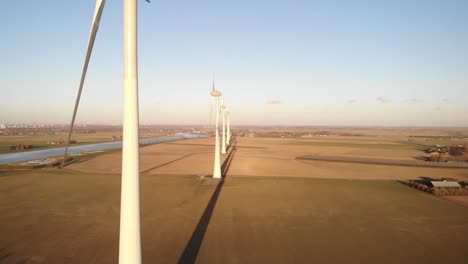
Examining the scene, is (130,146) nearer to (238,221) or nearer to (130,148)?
(130,148)

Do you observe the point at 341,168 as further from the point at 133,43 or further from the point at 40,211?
the point at 133,43

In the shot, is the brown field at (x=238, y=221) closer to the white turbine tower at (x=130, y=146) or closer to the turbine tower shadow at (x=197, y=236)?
the turbine tower shadow at (x=197, y=236)

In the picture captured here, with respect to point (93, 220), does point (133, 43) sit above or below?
above

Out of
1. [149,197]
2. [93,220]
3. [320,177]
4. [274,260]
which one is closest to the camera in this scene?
[274,260]

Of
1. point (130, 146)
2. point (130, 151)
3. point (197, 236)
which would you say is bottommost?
point (197, 236)

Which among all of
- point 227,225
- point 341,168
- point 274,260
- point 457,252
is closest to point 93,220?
point 227,225

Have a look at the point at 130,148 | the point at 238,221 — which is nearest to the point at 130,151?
the point at 130,148

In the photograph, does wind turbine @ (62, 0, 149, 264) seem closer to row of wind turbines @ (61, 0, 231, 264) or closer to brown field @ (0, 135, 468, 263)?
row of wind turbines @ (61, 0, 231, 264)
